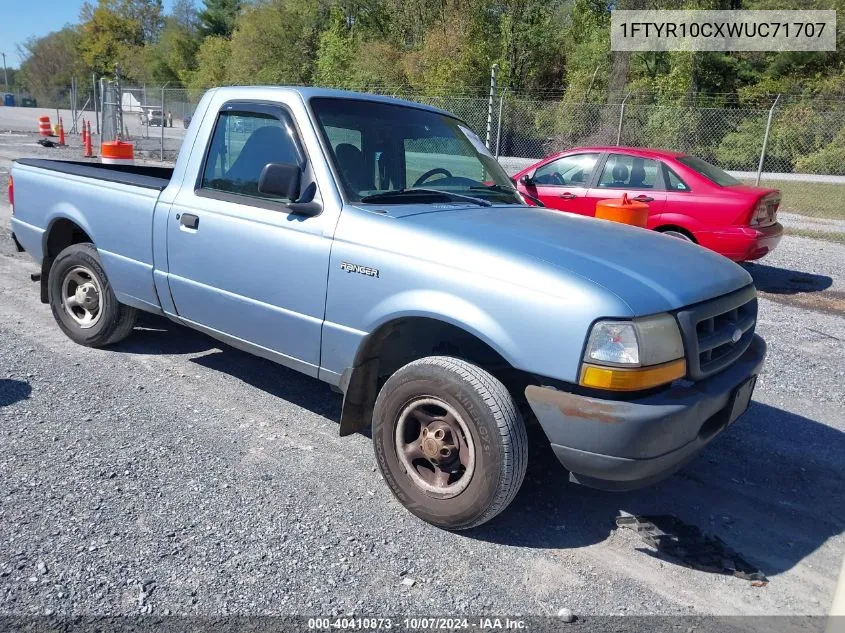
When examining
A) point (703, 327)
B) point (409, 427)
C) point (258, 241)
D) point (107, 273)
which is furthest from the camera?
point (107, 273)

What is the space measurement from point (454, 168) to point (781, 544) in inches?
106

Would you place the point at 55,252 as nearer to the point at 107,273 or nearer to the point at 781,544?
the point at 107,273

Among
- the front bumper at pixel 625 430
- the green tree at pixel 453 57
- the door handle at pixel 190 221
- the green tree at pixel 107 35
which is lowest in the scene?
the front bumper at pixel 625 430

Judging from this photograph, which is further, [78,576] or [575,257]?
[575,257]

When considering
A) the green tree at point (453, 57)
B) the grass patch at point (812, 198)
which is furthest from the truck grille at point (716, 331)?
the green tree at point (453, 57)

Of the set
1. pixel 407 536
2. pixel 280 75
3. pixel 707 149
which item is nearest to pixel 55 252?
pixel 407 536

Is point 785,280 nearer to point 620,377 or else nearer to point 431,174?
point 431,174

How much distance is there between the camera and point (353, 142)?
12.8 feet

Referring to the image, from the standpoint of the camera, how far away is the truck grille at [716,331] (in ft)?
9.65

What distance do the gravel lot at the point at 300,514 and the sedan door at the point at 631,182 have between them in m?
4.40

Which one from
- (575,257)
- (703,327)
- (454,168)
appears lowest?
(703,327)

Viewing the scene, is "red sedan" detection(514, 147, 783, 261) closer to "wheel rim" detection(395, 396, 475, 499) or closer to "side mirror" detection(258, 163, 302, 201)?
"side mirror" detection(258, 163, 302, 201)

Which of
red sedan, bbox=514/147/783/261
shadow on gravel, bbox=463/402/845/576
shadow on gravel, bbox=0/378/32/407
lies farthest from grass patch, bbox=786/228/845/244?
shadow on gravel, bbox=0/378/32/407

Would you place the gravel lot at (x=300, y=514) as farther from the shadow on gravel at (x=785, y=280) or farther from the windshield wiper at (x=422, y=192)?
the shadow on gravel at (x=785, y=280)
